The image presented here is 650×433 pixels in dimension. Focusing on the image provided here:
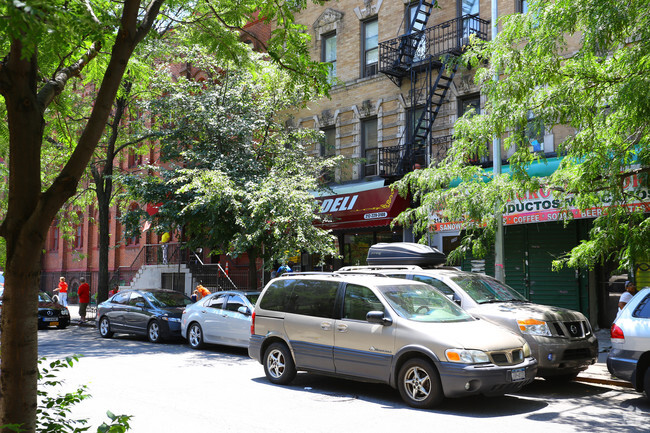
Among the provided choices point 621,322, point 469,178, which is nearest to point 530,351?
point 621,322

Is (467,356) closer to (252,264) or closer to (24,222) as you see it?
(24,222)

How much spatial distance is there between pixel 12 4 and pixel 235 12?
13.3ft

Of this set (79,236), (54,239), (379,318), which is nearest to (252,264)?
(379,318)

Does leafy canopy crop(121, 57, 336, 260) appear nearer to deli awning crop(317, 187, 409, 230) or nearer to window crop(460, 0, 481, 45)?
deli awning crop(317, 187, 409, 230)

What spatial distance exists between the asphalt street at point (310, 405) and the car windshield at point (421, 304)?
46.6 inches

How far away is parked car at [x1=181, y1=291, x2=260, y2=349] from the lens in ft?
45.3

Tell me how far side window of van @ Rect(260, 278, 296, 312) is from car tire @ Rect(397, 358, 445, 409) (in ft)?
8.54

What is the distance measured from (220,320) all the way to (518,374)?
827 cm

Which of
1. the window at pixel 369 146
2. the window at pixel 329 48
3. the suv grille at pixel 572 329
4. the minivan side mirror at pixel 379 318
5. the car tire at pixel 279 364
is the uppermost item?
the window at pixel 329 48

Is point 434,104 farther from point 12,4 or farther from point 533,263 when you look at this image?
point 12,4

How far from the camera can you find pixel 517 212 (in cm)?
1523

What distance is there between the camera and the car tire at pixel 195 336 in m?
15.0

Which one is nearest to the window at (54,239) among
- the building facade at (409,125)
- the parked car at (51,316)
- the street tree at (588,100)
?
the parked car at (51,316)

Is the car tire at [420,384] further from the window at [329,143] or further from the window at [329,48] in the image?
the window at [329,48]
